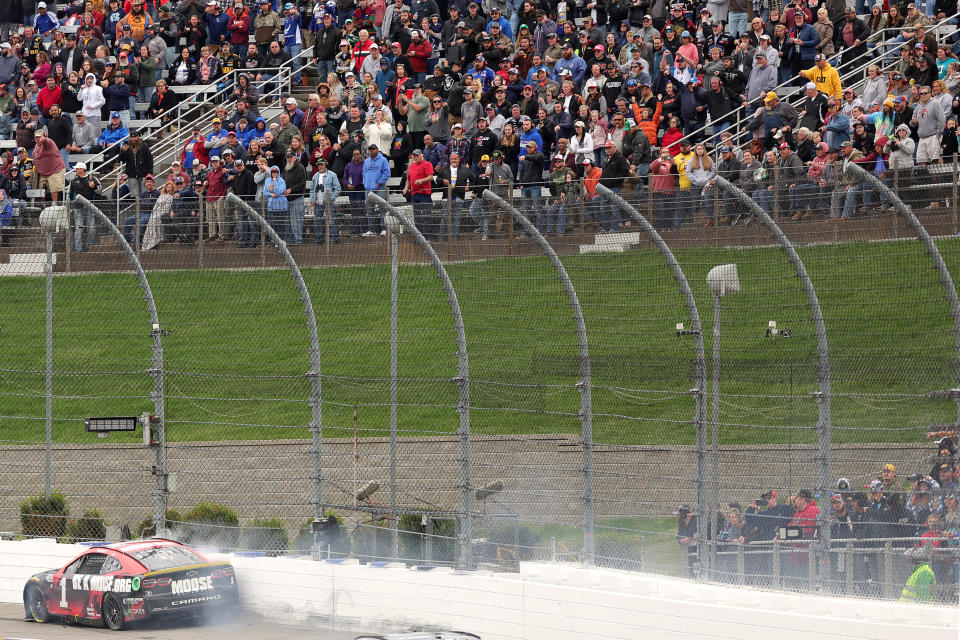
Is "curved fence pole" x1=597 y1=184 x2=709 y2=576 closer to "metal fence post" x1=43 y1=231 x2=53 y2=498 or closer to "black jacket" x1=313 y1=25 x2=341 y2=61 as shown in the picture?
"metal fence post" x1=43 y1=231 x2=53 y2=498

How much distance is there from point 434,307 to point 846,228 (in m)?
4.58

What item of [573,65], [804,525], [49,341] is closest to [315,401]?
[49,341]

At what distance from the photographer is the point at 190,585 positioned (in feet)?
48.9

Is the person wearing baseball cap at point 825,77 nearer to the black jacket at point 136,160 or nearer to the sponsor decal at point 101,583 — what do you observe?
the black jacket at point 136,160

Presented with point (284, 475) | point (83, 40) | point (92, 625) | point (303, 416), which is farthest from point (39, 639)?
point (83, 40)

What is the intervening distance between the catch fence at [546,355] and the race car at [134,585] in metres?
1.12

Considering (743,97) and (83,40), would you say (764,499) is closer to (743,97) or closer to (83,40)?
(743,97)

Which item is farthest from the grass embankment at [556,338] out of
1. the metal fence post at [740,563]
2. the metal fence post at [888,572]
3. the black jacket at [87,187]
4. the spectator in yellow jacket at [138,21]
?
the spectator in yellow jacket at [138,21]

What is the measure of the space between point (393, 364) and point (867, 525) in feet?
17.7

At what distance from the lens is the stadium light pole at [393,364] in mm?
14562

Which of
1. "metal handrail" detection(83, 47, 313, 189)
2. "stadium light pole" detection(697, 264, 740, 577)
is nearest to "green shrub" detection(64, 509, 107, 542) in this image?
"stadium light pole" detection(697, 264, 740, 577)

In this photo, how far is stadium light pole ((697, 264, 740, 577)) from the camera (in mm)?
12250

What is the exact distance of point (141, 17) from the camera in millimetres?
33438

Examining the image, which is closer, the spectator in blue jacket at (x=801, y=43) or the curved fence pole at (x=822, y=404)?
the curved fence pole at (x=822, y=404)
